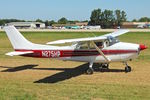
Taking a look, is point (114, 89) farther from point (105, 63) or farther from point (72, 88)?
point (105, 63)

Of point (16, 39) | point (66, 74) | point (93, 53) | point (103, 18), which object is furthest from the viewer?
point (103, 18)

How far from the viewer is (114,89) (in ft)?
32.8

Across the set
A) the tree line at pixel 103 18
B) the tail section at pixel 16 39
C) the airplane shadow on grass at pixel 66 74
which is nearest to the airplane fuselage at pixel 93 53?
the tail section at pixel 16 39

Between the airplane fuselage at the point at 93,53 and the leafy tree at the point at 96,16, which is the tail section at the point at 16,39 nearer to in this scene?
the airplane fuselage at the point at 93,53

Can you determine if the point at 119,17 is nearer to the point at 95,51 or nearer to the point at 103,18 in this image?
the point at 103,18

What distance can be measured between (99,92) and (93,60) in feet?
13.7

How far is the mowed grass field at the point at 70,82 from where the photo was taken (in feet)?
30.0

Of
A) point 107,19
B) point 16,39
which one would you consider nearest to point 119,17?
point 107,19

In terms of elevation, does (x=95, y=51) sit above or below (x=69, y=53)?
above

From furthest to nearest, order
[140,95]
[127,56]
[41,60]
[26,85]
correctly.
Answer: [41,60] → [127,56] → [26,85] → [140,95]

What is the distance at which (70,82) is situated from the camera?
11391 millimetres

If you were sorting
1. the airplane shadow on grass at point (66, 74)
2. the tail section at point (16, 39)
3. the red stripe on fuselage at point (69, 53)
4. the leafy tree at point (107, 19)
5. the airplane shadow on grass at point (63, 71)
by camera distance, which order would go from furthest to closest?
the leafy tree at point (107, 19)
the tail section at point (16, 39)
the red stripe on fuselage at point (69, 53)
the airplane shadow on grass at point (63, 71)
the airplane shadow on grass at point (66, 74)

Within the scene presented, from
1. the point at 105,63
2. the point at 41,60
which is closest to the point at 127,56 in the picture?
the point at 105,63

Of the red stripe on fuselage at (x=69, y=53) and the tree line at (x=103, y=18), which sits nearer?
the red stripe on fuselage at (x=69, y=53)
